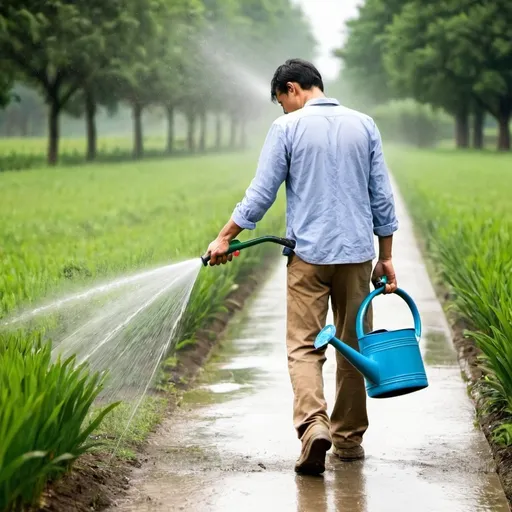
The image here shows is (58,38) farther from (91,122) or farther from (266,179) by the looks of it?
(266,179)

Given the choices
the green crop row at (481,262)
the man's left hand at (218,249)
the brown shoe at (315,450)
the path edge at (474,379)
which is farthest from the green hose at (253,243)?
the path edge at (474,379)

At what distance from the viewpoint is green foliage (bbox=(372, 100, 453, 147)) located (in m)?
107

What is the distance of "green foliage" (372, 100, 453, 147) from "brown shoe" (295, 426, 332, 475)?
10051cm

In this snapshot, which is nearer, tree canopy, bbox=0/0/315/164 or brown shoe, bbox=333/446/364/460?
brown shoe, bbox=333/446/364/460

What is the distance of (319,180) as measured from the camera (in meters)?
5.31

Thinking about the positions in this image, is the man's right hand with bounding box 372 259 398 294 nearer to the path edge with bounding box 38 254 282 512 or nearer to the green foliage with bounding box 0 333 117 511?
the path edge with bounding box 38 254 282 512

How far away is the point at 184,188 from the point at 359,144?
77.4 feet

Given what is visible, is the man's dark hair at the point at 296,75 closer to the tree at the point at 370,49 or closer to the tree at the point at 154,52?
the tree at the point at 154,52

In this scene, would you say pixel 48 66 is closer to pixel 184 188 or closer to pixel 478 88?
pixel 184 188

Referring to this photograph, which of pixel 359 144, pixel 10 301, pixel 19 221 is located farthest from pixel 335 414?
pixel 19 221

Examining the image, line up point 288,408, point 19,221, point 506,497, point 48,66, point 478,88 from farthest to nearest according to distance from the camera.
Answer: point 478,88 < point 48,66 < point 19,221 < point 288,408 < point 506,497

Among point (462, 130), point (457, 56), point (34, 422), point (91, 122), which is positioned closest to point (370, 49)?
point (462, 130)

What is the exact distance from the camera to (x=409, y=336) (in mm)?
5270

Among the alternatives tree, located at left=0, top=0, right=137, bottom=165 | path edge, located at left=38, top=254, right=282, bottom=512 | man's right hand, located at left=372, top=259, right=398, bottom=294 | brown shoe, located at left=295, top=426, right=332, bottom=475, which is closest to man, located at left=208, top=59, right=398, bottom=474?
brown shoe, located at left=295, top=426, right=332, bottom=475
